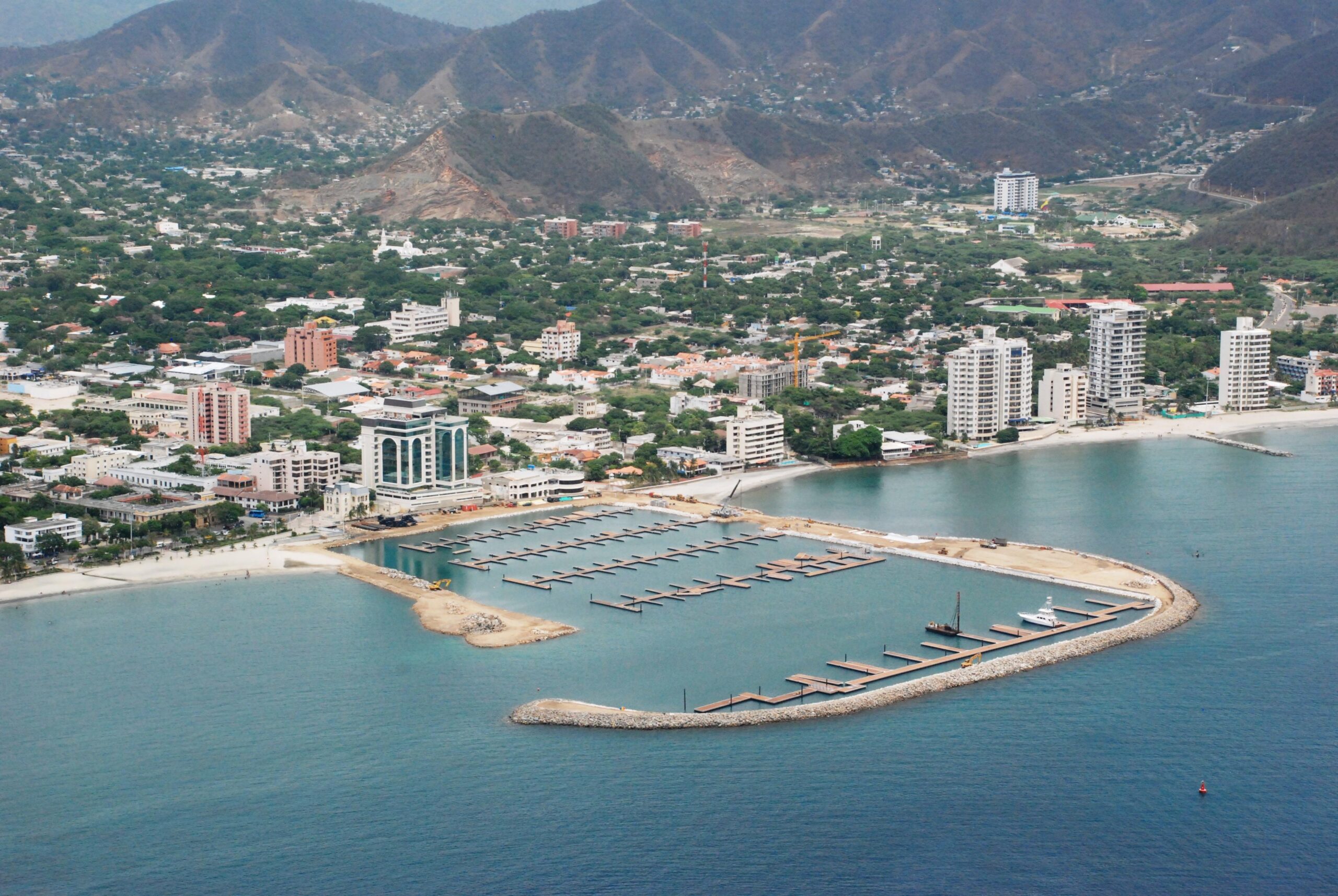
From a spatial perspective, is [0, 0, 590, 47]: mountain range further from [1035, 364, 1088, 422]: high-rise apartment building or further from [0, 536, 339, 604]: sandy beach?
[0, 536, 339, 604]: sandy beach

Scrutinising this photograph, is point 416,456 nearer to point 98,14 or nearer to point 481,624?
point 481,624

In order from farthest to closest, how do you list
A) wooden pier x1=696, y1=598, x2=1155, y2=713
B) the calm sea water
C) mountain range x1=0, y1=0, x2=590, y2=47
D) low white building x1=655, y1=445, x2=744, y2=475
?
mountain range x1=0, y1=0, x2=590, y2=47 < low white building x1=655, y1=445, x2=744, y2=475 < wooden pier x1=696, y1=598, x2=1155, y2=713 < the calm sea water

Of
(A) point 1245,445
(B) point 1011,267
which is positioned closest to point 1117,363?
(A) point 1245,445

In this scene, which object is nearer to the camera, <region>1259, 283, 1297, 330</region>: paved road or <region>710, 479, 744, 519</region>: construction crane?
<region>710, 479, 744, 519</region>: construction crane

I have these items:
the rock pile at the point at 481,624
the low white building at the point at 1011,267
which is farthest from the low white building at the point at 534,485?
the low white building at the point at 1011,267

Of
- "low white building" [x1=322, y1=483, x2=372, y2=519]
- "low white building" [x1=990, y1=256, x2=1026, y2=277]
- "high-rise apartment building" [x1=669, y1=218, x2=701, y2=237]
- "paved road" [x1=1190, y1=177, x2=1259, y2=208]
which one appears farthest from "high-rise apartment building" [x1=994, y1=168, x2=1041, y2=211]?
"low white building" [x1=322, y1=483, x2=372, y2=519]

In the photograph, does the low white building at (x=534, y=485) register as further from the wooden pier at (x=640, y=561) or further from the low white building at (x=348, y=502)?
the wooden pier at (x=640, y=561)

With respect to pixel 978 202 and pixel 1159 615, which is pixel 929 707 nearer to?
pixel 1159 615

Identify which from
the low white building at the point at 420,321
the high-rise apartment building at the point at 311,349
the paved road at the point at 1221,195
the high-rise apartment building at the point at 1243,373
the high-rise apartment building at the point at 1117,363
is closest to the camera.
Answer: the high-rise apartment building at the point at 1117,363
